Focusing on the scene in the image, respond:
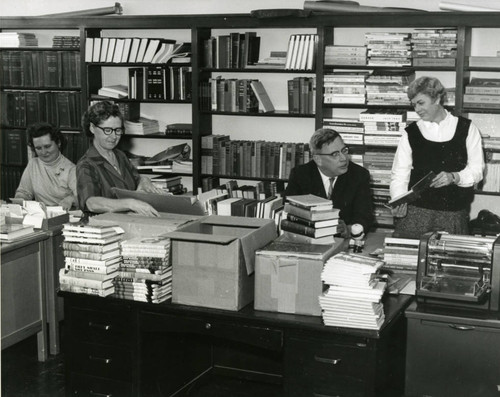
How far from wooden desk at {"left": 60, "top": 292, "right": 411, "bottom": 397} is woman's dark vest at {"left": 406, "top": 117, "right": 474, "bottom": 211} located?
54.9 inches

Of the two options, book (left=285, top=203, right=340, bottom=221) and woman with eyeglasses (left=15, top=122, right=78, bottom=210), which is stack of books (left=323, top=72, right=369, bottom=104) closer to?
woman with eyeglasses (left=15, top=122, right=78, bottom=210)

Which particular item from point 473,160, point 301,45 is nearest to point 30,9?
point 301,45

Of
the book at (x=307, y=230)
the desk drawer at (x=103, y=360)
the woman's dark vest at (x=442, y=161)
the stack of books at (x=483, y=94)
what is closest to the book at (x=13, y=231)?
the desk drawer at (x=103, y=360)

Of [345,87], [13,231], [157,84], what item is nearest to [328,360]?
[13,231]

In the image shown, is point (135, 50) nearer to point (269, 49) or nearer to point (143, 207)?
point (269, 49)

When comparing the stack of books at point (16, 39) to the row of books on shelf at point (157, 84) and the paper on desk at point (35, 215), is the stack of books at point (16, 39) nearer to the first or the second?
the row of books on shelf at point (157, 84)

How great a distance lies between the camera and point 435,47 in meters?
5.52

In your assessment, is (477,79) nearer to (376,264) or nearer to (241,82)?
(241,82)

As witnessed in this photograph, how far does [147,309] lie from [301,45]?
3237 mm

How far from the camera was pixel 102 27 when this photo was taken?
6.38 metres

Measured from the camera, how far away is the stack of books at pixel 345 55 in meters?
5.71

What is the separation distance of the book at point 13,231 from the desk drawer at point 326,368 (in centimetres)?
195

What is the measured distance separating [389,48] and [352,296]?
323cm

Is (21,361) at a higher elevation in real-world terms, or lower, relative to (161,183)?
lower
